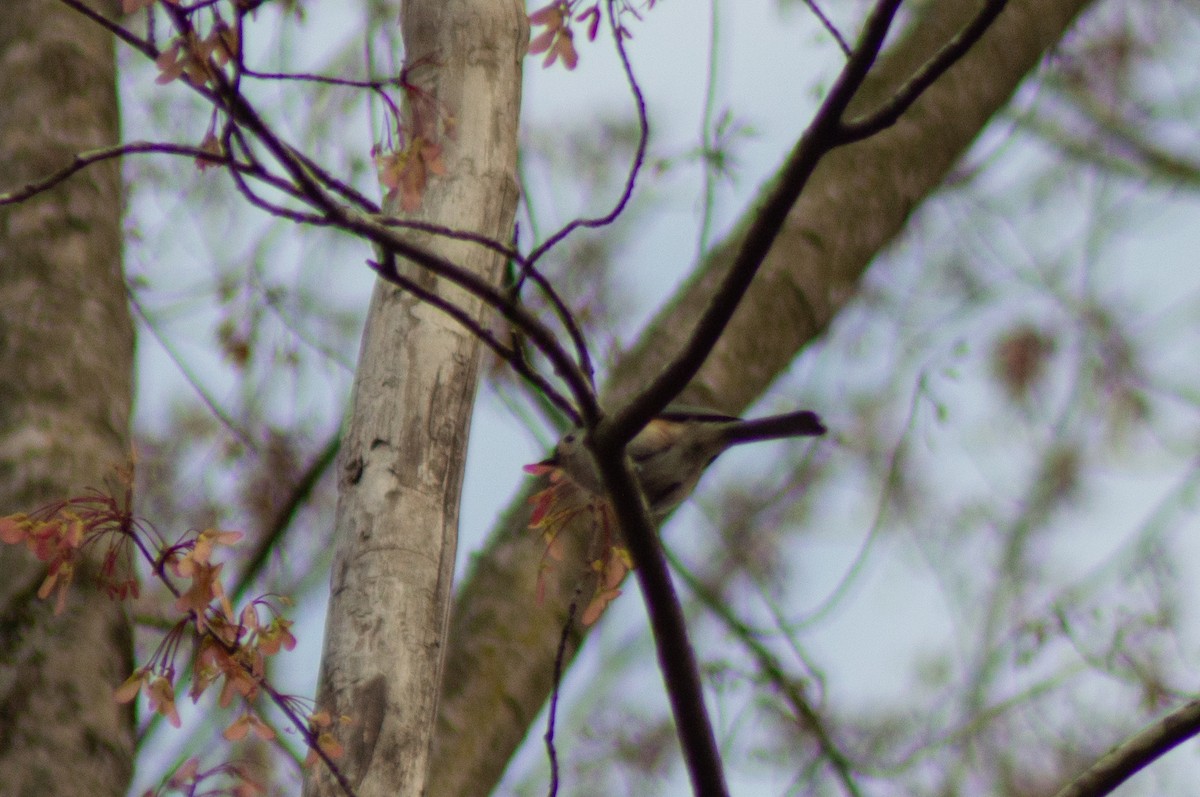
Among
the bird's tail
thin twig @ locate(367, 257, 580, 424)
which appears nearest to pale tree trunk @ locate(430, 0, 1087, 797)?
the bird's tail

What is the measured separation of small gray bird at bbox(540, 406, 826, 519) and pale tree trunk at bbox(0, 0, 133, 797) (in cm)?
125

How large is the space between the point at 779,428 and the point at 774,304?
1.19 meters

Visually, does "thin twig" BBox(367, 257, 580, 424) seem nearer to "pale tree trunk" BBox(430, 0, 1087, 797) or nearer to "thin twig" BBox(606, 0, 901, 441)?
"thin twig" BBox(606, 0, 901, 441)

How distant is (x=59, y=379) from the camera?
3293mm

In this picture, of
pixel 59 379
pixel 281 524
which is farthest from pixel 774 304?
pixel 59 379

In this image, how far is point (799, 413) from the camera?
9.80ft

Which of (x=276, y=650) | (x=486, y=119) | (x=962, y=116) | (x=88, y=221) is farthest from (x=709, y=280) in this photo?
(x=276, y=650)

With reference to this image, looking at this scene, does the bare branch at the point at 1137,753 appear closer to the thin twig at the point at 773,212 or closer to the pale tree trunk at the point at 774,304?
the thin twig at the point at 773,212

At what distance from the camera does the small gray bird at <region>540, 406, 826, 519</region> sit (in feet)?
11.2

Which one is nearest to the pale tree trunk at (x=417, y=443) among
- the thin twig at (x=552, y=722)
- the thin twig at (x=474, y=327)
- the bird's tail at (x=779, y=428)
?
the thin twig at (x=552, y=722)

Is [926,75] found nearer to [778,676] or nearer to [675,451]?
[675,451]

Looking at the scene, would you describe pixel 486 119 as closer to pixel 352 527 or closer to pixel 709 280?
pixel 352 527

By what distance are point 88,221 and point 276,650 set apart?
1.87m

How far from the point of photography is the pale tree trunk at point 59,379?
2.84 m
